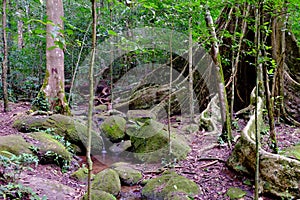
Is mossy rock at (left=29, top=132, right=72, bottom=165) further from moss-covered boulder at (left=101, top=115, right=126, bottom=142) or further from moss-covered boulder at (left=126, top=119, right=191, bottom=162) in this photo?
moss-covered boulder at (left=101, top=115, right=126, bottom=142)

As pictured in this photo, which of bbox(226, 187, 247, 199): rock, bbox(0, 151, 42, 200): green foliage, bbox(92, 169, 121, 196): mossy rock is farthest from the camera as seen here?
bbox(92, 169, 121, 196): mossy rock

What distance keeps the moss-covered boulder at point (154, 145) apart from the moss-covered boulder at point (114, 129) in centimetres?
87

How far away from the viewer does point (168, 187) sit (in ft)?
12.9

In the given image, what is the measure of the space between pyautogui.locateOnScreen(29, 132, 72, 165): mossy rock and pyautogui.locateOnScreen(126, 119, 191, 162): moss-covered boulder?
1786 mm

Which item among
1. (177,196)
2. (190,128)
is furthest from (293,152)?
(190,128)

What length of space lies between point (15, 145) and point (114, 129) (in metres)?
3.39

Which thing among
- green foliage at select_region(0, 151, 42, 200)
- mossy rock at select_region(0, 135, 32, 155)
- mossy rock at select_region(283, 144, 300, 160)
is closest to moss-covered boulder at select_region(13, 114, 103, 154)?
mossy rock at select_region(0, 135, 32, 155)

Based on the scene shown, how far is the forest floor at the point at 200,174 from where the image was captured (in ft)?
11.6

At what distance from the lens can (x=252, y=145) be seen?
367 centimetres

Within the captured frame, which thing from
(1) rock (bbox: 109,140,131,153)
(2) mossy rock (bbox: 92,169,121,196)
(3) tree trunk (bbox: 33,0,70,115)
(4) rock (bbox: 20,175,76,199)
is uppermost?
(3) tree trunk (bbox: 33,0,70,115)

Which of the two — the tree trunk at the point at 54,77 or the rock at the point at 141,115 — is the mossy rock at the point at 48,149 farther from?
the rock at the point at 141,115

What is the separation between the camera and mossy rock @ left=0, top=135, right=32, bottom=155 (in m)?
3.87

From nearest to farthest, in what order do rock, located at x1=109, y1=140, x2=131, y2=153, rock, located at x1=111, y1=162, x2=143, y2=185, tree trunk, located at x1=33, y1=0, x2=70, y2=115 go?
1. rock, located at x1=111, y1=162, x2=143, y2=185
2. rock, located at x1=109, y1=140, x2=131, y2=153
3. tree trunk, located at x1=33, y1=0, x2=70, y2=115

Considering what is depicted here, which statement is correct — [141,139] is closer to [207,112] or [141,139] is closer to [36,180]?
[207,112]
